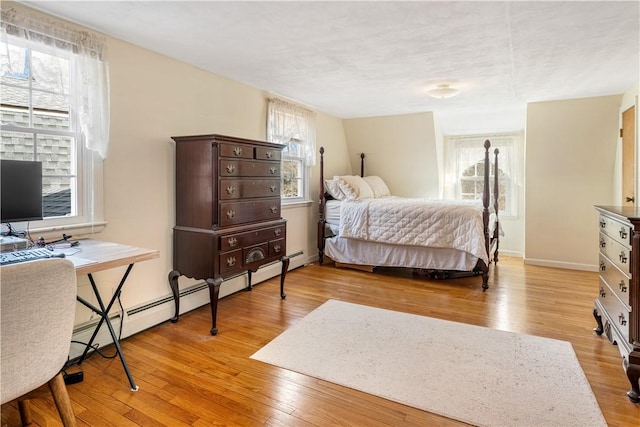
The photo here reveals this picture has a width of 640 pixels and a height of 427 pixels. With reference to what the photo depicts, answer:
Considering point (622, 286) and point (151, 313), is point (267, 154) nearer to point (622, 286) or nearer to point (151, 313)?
point (151, 313)

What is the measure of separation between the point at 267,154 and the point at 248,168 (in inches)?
12.1

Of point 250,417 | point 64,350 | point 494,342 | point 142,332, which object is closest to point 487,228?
point 494,342

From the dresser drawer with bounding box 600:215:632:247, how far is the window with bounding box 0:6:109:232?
10.4ft

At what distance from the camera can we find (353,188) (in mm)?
4672

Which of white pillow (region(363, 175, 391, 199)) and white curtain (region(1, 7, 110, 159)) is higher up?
white curtain (region(1, 7, 110, 159))

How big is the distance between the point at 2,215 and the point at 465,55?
317 cm

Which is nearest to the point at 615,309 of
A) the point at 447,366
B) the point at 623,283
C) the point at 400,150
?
the point at 623,283

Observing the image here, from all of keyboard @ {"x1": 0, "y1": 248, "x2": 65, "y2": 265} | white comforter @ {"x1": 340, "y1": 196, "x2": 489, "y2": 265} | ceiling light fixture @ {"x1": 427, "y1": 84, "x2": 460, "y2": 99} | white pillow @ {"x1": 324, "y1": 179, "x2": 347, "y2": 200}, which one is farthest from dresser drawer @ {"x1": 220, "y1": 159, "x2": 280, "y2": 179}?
ceiling light fixture @ {"x1": 427, "y1": 84, "x2": 460, "y2": 99}

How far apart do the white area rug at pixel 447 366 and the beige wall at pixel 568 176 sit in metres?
2.59

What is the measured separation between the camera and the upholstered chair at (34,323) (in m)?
1.06

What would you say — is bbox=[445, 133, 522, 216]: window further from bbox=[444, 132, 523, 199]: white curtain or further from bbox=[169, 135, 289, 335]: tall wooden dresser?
bbox=[169, 135, 289, 335]: tall wooden dresser

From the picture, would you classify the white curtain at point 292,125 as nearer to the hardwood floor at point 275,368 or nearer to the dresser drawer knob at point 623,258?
the hardwood floor at point 275,368

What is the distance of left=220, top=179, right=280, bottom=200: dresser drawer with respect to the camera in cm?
274

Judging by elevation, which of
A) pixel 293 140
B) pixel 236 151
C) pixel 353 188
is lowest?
pixel 353 188
